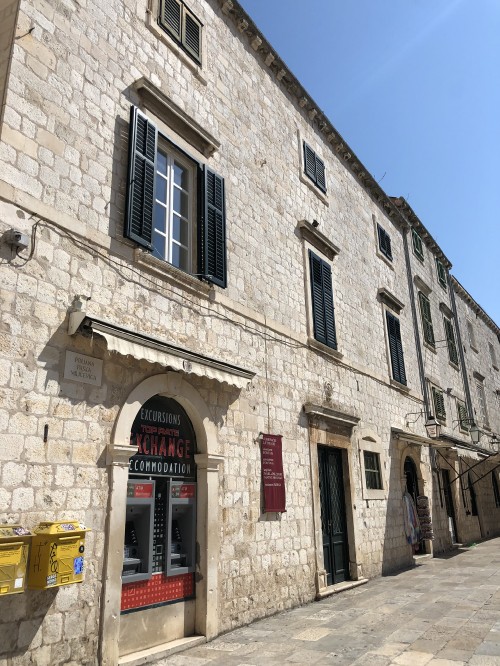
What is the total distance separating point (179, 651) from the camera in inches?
201

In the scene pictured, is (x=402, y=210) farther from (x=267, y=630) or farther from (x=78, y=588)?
(x=78, y=588)

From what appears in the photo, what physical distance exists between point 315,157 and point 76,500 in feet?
28.3

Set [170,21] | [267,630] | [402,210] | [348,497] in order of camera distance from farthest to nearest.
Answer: [402,210]
[348,497]
[170,21]
[267,630]

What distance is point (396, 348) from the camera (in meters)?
12.9

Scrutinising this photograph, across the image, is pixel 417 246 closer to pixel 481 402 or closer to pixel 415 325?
pixel 415 325

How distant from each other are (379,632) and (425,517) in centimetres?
701

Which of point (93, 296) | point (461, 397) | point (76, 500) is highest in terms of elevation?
point (461, 397)

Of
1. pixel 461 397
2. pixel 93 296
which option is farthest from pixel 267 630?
pixel 461 397

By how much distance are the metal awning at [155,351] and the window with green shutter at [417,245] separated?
11.7 m

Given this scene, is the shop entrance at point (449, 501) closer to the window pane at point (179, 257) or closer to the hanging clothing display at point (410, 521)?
the hanging clothing display at point (410, 521)

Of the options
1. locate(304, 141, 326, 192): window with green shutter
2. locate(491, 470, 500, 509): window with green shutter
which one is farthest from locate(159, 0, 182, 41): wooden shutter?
locate(491, 470, 500, 509): window with green shutter

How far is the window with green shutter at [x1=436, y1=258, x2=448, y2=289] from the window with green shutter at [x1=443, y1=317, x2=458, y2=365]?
1.36 meters

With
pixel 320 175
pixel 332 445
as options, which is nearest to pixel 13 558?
pixel 332 445

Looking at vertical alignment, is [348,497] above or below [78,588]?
above
